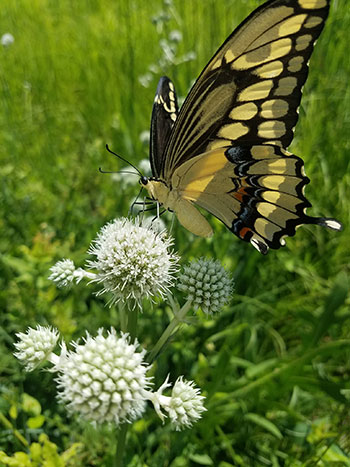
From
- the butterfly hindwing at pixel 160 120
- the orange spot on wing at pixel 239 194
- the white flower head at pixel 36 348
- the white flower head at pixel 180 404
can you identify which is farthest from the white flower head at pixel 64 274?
the orange spot on wing at pixel 239 194

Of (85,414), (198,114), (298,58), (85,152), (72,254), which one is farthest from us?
(85,152)

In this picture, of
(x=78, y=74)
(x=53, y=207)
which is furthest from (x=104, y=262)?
(x=78, y=74)

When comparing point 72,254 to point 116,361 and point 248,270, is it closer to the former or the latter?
point 248,270

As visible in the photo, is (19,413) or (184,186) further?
(184,186)

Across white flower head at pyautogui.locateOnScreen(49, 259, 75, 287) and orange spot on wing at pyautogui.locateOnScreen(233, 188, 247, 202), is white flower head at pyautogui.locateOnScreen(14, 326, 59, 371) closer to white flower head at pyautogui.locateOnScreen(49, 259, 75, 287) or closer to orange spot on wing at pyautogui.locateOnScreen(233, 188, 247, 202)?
white flower head at pyautogui.locateOnScreen(49, 259, 75, 287)

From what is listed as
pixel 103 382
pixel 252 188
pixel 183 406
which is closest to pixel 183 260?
pixel 252 188

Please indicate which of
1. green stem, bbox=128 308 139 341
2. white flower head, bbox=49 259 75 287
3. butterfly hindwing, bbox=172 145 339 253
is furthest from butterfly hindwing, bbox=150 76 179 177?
green stem, bbox=128 308 139 341

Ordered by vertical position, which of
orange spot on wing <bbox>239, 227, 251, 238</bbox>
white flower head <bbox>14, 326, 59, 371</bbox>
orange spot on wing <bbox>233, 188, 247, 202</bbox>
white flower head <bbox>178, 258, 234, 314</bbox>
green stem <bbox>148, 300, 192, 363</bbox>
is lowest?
white flower head <bbox>14, 326, 59, 371</bbox>
